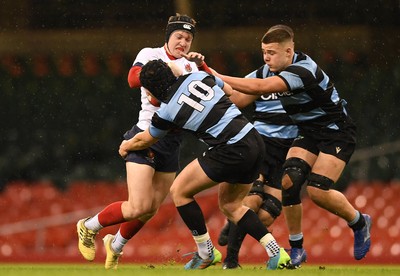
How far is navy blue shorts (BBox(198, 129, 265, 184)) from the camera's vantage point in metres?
7.10

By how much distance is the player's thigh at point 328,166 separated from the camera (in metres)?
8.04

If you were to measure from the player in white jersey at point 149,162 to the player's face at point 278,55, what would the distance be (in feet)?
1.63

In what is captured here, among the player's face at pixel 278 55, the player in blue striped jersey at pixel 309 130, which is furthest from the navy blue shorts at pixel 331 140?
the player's face at pixel 278 55

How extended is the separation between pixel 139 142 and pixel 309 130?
146 centimetres

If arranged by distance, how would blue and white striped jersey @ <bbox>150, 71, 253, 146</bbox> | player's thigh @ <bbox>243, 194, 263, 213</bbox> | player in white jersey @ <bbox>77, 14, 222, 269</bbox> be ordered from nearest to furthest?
blue and white striped jersey @ <bbox>150, 71, 253, 146</bbox> → player in white jersey @ <bbox>77, 14, 222, 269</bbox> → player's thigh @ <bbox>243, 194, 263, 213</bbox>

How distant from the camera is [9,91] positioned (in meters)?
17.9

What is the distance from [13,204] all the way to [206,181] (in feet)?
27.7

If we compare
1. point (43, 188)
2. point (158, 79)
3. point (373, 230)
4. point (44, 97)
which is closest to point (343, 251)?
point (373, 230)

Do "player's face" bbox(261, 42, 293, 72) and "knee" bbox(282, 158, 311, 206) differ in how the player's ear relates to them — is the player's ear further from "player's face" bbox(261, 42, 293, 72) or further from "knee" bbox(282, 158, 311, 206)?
"knee" bbox(282, 158, 311, 206)

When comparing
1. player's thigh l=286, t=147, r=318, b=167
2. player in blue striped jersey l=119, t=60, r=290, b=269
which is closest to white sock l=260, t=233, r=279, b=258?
player in blue striped jersey l=119, t=60, r=290, b=269

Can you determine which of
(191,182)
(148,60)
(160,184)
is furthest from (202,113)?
(160,184)

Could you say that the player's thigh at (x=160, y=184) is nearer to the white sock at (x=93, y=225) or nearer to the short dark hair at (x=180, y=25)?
the white sock at (x=93, y=225)

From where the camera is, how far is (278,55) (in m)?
7.86

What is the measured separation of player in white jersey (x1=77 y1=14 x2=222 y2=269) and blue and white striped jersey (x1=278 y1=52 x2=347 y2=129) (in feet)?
2.17
